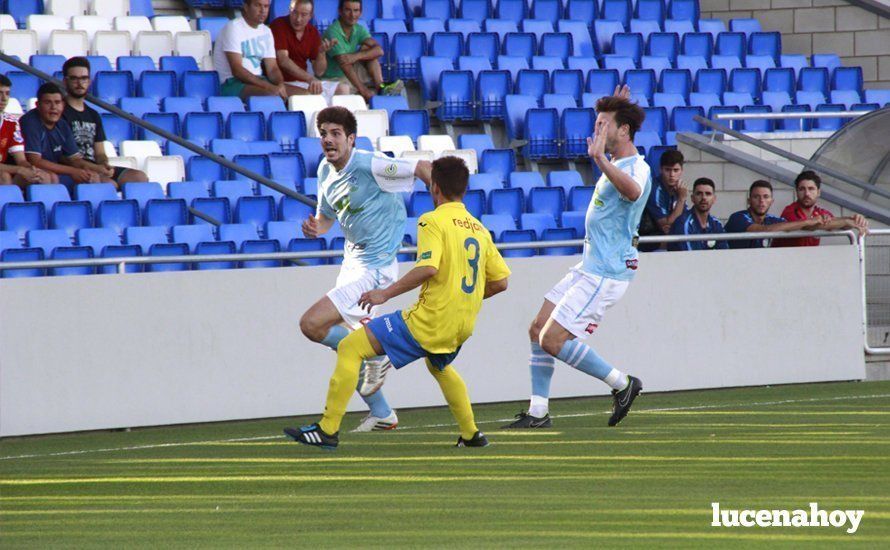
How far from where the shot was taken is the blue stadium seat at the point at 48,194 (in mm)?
12695

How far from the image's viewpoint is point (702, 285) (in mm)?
13375

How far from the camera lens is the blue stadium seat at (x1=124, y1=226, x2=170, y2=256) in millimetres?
12562

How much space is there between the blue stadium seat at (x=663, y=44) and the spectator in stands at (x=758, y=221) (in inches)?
239

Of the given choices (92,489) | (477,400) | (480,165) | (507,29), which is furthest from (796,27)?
(92,489)

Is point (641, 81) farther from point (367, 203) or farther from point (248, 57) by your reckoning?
point (367, 203)

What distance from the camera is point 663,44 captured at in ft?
65.0

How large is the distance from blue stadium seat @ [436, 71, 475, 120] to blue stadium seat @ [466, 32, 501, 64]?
1144 mm

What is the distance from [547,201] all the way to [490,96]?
232cm

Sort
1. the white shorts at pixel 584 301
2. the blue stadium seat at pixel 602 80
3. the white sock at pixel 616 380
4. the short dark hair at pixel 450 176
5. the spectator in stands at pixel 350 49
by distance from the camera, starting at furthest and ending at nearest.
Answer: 1. the blue stadium seat at pixel 602 80
2. the spectator in stands at pixel 350 49
3. the white sock at pixel 616 380
4. the white shorts at pixel 584 301
5. the short dark hair at pixel 450 176

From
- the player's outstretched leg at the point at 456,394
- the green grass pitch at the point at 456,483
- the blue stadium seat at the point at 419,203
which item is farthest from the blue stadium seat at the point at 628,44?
the player's outstretched leg at the point at 456,394

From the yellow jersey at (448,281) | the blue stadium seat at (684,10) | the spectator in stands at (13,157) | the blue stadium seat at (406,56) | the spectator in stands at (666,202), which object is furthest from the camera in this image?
the blue stadium seat at (684,10)

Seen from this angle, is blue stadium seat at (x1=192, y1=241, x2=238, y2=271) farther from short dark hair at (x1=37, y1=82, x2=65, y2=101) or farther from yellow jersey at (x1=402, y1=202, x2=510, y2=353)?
yellow jersey at (x1=402, y1=202, x2=510, y2=353)

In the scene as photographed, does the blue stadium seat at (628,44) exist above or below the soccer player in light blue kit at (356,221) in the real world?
above

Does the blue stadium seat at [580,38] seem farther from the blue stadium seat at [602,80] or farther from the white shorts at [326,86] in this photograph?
the white shorts at [326,86]
